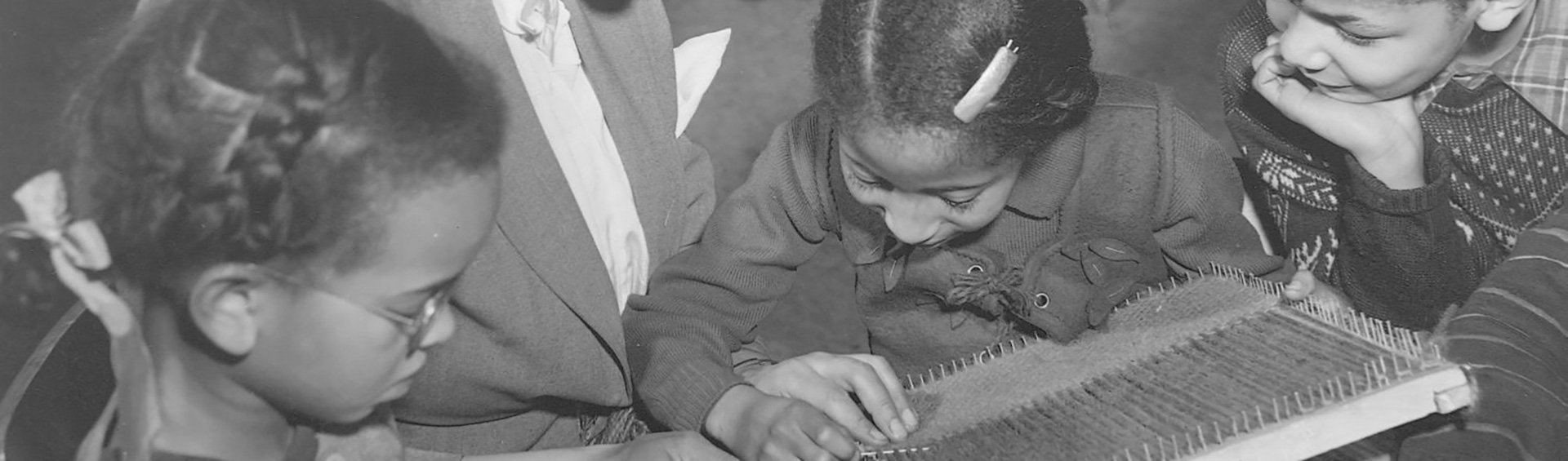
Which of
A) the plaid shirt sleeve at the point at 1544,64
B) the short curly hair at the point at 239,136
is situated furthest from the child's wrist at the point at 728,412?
the plaid shirt sleeve at the point at 1544,64

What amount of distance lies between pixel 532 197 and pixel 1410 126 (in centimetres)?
100

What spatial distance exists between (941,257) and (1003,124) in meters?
0.26

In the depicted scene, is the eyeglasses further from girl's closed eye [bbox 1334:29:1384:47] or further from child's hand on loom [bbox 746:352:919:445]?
girl's closed eye [bbox 1334:29:1384:47]

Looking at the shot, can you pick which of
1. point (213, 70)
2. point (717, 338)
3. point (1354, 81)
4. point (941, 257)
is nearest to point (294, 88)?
point (213, 70)

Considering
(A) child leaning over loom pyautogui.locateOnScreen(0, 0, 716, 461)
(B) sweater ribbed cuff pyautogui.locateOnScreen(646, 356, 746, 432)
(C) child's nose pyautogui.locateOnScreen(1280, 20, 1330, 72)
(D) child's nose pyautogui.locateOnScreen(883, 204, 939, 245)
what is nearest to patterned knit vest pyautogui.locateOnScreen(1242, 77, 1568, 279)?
(C) child's nose pyautogui.locateOnScreen(1280, 20, 1330, 72)

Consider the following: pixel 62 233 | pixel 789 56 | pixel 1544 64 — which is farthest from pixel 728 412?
pixel 1544 64

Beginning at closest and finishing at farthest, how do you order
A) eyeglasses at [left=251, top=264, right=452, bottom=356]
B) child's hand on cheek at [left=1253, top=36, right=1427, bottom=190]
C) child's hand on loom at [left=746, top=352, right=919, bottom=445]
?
eyeglasses at [left=251, top=264, right=452, bottom=356]
child's hand on loom at [left=746, top=352, right=919, bottom=445]
child's hand on cheek at [left=1253, top=36, right=1427, bottom=190]

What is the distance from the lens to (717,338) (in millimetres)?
1696

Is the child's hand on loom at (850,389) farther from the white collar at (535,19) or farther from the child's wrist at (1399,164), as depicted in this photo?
the child's wrist at (1399,164)

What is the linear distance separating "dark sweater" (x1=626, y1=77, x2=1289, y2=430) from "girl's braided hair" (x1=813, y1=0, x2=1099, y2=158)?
0.39 feet

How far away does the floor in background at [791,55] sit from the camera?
1.63m

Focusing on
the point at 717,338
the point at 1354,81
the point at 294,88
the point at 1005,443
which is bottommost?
the point at 717,338

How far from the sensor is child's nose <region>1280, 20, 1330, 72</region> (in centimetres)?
159

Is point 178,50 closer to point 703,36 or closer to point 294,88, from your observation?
point 294,88
